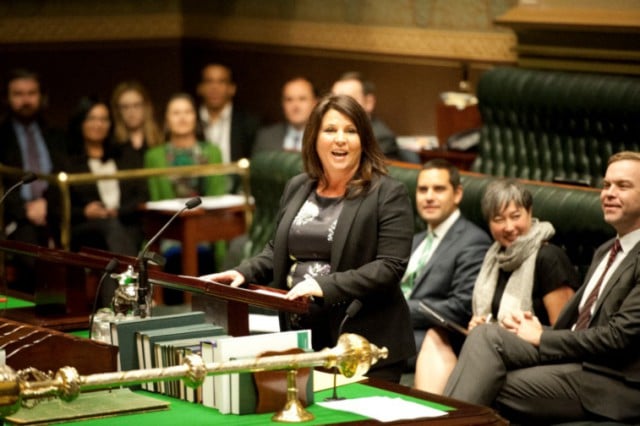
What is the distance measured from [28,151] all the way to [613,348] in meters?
4.91

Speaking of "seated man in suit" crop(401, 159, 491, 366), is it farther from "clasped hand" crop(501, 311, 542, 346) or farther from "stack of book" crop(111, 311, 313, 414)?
"stack of book" crop(111, 311, 313, 414)

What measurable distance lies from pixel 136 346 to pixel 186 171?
4505mm

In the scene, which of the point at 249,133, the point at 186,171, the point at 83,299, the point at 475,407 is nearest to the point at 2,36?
the point at 249,133

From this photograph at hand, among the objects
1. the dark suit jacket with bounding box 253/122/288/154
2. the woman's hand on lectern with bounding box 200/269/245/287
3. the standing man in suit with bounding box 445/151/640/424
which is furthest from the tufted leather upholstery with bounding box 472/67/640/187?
the woman's hand on lectern with bounding box 200/269/245/287

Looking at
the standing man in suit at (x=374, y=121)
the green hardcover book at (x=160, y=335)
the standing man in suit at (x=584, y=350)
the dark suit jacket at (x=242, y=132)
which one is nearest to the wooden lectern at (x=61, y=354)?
the green hardcover book at (x=160, y=335)

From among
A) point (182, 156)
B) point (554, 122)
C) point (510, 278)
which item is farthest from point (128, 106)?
point (510, 278)

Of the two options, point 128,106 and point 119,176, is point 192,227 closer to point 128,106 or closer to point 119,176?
point 119,176

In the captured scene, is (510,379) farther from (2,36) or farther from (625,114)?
(2,36)

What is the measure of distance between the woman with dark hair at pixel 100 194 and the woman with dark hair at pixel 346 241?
362 centimetres

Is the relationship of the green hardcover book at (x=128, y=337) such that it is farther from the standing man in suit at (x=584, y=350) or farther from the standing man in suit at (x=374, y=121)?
the standing man in suit at (x=374, y=121)

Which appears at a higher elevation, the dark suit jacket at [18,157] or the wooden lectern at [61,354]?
the dark suit jacket at [18,157]

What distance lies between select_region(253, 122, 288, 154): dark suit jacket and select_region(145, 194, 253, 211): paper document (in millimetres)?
572

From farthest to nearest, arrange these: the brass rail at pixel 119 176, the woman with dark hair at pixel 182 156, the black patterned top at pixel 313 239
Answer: the woman with dark hair at pixel 182 156
the brass rail at pixel 119 176
the black patterned top at pixel 313 239

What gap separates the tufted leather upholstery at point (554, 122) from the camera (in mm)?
7430
